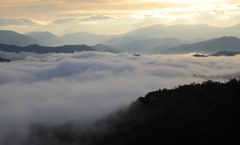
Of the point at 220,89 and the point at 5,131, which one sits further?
the point at 5,131

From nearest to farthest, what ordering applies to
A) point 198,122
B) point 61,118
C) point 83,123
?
point 198,122, point 83,123, point 61,118

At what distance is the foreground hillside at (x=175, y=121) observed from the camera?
8469 cm

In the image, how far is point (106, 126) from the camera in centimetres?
11600

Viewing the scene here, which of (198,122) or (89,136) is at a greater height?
(198,122)

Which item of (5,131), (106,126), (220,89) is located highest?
(220,89)

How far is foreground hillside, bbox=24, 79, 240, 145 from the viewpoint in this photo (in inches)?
3334

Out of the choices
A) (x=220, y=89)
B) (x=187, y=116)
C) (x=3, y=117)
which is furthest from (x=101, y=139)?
(x=3, y=117)

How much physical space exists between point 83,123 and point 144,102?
3961 centimetres

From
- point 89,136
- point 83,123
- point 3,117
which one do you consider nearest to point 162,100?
point 89,136

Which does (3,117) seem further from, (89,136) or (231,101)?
(231,101)

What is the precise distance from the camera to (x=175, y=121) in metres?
95.5

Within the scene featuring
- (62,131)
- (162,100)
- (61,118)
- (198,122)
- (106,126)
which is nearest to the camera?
(198,122)

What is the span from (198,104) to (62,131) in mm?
62293

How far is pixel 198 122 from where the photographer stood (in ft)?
300
